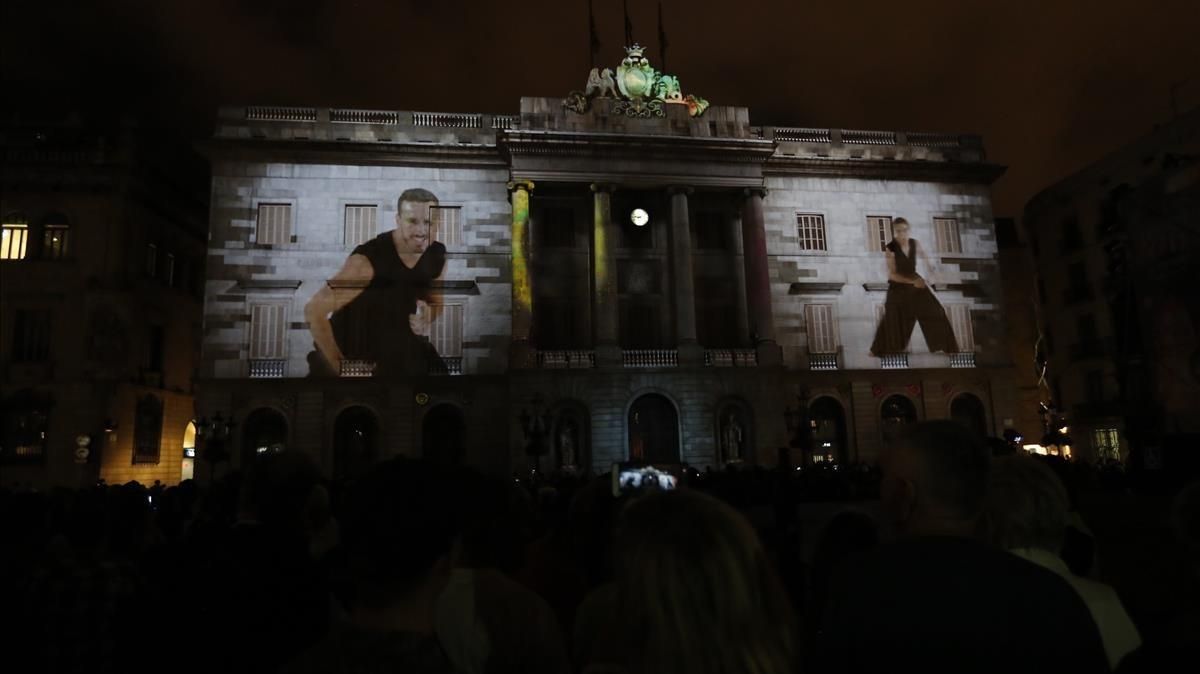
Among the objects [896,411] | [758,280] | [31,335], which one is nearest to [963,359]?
[896,411]

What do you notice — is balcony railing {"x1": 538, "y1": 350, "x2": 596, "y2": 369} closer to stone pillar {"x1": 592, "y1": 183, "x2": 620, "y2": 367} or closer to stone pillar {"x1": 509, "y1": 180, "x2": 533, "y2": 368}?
stone pillar {"x1": 592, "y1": 183, "x2": 620, "y2": 367}

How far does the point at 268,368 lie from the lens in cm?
3080

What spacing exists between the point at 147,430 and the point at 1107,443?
47.3m

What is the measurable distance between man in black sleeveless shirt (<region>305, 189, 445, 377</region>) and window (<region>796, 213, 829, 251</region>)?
655 inches

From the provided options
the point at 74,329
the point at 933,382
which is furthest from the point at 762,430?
the point at 74,329

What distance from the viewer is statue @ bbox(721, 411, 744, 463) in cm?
3133

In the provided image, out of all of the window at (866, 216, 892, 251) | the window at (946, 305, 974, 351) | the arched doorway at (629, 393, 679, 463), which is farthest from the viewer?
the window at (866, 216, 892, 251)

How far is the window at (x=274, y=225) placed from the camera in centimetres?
3175

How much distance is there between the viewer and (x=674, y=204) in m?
33.2

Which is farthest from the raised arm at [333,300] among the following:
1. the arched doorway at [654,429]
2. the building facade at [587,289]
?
the arched doorway at [654,429]

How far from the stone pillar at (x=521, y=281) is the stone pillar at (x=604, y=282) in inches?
111

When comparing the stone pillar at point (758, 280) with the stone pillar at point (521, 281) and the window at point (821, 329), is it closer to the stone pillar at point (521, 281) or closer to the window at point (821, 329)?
the window at point (821, 329)

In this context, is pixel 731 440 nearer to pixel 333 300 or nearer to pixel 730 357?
pixel 730 357

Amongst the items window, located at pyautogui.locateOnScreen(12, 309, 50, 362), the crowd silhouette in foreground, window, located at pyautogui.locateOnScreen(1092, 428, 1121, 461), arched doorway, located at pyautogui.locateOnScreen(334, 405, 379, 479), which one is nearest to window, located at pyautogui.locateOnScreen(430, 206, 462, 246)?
arched doorway, located at pyautogui.locateOnScreen(334, 405, 379, 479)
